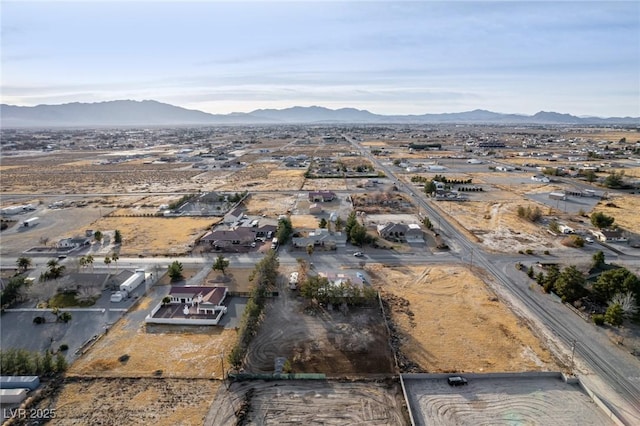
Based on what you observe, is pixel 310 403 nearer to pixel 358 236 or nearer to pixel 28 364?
pixel 28 364

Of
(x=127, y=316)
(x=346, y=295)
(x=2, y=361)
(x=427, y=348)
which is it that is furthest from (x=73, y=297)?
(x=427, y=348)

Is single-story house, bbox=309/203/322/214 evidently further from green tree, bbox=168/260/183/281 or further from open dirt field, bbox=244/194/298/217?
green tree, bbox=168/260/183/281

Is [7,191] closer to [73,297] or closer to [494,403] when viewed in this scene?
[73,297]

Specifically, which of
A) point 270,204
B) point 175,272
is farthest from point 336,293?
point 270,204

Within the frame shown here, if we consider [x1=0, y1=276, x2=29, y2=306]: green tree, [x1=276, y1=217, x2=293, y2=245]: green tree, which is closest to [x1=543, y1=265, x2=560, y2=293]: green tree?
[x1=276, y1=217, x2=293, y2=245]: green tree

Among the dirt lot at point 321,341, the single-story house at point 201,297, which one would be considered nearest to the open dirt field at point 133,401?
the dirt lot at point 321,341
